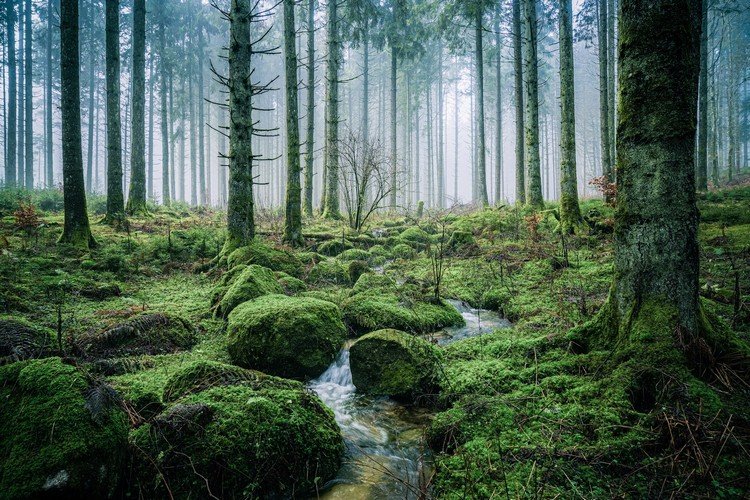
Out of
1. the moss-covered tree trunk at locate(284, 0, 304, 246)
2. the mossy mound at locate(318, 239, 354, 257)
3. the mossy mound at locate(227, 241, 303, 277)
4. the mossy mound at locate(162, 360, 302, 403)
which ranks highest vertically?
the moss-covered tree trunk at locate(284, 0, 304, 246)

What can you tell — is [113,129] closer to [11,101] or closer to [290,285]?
[290,285]

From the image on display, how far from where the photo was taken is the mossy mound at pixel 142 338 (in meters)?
3.70

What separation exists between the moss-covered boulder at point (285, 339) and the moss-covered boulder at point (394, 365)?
1.74ft

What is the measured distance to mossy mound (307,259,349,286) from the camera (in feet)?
23.6

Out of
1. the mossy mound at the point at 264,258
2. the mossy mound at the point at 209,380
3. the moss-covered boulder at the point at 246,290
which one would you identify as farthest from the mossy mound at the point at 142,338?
the mossy mound at the point at 264,258

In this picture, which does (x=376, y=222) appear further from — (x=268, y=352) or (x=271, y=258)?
(x=268, y=352)

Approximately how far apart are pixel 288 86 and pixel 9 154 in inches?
1038

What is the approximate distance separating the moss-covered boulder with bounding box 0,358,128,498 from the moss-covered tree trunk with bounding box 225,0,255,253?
5.86 meters

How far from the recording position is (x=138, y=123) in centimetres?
1424

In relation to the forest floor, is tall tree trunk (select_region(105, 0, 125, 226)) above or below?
above

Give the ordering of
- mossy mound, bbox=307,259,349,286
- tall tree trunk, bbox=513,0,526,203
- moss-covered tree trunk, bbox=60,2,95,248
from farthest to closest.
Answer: tall tree trunk, bbox=513,0,526,203 → moss-covered tree trunk, bbox=60,2,95,248 → mossy mound, bbox=307,259,349,286

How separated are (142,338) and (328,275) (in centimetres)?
377

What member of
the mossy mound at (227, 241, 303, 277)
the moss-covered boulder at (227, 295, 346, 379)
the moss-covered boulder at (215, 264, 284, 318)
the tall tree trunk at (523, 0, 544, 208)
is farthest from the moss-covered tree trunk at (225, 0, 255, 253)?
the tall tree trunk at (523, 0, 544, 208)

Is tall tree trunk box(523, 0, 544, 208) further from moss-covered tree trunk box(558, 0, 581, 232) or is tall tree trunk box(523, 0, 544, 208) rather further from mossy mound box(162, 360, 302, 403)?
mossy mound box(162, 360, 302, 403)
